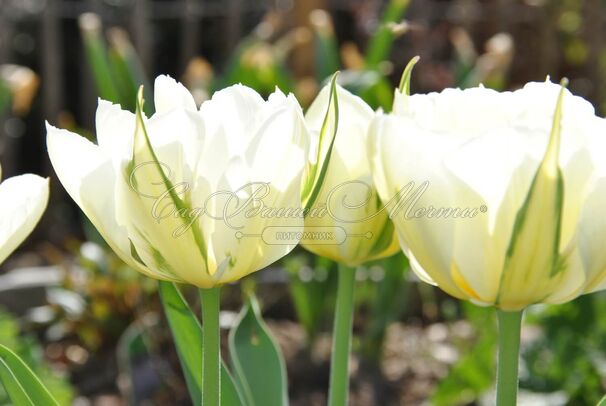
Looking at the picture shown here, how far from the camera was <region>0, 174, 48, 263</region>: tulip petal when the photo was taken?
1.88 feet

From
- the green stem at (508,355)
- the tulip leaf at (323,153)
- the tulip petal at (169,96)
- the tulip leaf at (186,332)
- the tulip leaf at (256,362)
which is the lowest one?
the tulip leaf at (256,362)

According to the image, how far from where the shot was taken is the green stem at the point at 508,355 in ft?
1.83

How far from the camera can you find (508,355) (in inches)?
21.9

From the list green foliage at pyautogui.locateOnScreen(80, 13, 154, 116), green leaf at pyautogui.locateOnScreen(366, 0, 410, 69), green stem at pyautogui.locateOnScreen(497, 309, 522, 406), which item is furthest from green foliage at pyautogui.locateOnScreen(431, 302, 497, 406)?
green stem at pyautogui.locateOnScreen(497, 309, 522, 406)

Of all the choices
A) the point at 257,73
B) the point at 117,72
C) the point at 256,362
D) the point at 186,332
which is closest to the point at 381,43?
the point at 257,73

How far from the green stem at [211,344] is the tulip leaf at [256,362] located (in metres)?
0.25

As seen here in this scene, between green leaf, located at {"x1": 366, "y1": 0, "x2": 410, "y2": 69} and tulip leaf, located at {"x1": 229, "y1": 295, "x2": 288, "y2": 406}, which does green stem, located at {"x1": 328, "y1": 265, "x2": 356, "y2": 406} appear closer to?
tulip leaf, located at {"x1": 229, "y1": 295, "x2": 288, "y2": 406}

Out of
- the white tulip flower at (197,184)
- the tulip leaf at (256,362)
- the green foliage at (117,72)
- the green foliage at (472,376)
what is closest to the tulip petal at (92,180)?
the white tulip flower at (197,184)

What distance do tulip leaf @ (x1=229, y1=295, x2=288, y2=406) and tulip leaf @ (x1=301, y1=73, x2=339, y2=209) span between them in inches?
11.4

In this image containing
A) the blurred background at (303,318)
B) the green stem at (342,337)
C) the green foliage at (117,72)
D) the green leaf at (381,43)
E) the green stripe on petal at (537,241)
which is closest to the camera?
the green stripe on petal at (537,241)

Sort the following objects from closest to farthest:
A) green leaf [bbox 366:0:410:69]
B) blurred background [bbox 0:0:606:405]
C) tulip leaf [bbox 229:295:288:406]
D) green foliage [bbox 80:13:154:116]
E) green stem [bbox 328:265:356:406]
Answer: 1. green stem [bbox 328:265:356:406]
2. tulip leaf [bbox 229:295:288:406]
3. blurred background [bbox 0:0:606:405]
4. green leaf [bbox 366:0:410:69]
5. green foliage [bbox 80:13:154:116]

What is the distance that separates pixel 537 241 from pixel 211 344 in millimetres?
175

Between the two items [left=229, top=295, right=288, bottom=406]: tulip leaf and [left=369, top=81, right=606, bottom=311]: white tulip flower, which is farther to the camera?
[left=229, top=295, right=288, bottom=406]: tulip leaf

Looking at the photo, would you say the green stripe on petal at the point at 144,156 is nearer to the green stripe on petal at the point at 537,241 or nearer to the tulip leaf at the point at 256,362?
the green stripe on petal at the point at 537,241
